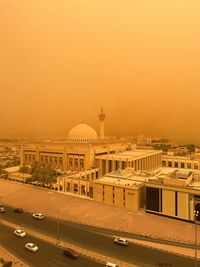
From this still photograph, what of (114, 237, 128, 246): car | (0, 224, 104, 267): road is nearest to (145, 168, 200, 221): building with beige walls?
(114, 237, 128, 246): car

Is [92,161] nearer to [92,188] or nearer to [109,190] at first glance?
[92,188]

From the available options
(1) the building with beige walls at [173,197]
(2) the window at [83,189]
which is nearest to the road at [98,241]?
(1) the building with beige walls at [173,197]

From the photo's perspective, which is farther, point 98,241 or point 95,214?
point 95,214

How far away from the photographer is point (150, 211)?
2323 cm

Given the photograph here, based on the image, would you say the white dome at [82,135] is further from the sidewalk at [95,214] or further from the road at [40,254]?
the road at [40,254]

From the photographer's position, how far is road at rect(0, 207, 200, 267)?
14.8m

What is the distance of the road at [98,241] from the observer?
1479cm

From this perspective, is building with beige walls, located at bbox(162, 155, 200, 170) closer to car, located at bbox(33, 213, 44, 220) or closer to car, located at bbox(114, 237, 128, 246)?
car, located at bbox(33, 213, 44, 220)

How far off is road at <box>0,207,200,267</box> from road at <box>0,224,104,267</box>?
4.64ft

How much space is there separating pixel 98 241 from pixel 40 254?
12.8ft

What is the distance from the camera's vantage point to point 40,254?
1530 cm

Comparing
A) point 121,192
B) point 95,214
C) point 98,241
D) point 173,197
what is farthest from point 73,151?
point 98,241

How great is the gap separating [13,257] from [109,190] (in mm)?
12603

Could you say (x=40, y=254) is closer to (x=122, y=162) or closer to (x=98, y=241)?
(x=98, y=241)
